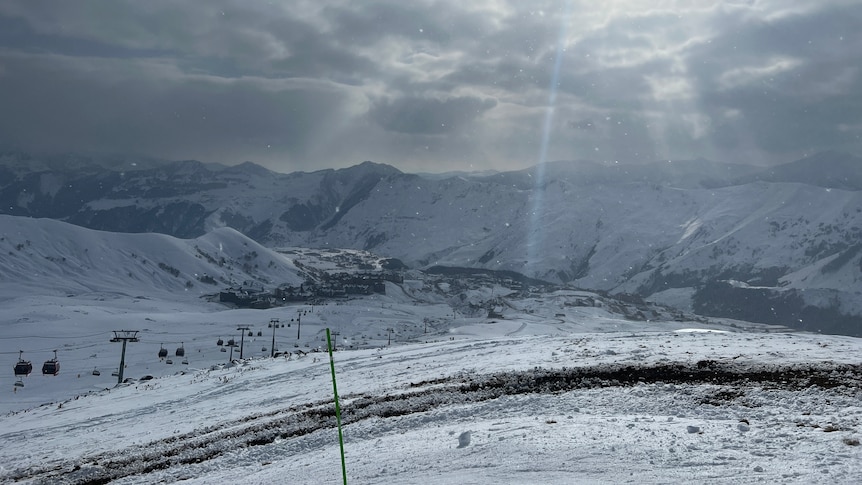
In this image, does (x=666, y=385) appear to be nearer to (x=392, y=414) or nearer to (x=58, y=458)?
(x=392, y=414)

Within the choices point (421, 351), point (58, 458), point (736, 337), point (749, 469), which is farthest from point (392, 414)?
point (736, 337)

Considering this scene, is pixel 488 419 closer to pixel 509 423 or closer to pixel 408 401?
pixel 509 423

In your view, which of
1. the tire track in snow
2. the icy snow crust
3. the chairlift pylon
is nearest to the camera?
the icy snow crust

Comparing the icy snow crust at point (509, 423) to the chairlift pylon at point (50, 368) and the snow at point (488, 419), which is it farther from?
the chairlift pylon at point (50, 368)

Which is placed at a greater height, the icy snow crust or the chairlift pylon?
the icy snow crust

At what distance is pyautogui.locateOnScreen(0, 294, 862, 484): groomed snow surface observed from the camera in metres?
13.4

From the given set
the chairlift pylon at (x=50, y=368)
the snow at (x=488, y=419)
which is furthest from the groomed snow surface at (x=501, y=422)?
the chairlift pylon at (x=50, y=368)

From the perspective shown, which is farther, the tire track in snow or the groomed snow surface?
the tire track in snow

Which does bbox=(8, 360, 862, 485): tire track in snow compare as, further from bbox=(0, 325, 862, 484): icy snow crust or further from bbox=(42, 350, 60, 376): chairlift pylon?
bbox=(42, 350, 60, 376): chairlift pylon

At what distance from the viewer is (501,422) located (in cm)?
1731

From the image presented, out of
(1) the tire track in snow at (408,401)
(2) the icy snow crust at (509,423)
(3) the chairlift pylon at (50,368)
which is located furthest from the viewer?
(3) the chairlift pylon at (50,368)

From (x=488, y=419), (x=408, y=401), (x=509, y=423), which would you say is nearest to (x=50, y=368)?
(x=408, y=401)

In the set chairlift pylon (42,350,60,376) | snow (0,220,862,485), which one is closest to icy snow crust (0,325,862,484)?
snow (0,220,862,485)

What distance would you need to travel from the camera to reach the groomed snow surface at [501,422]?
527 inches
